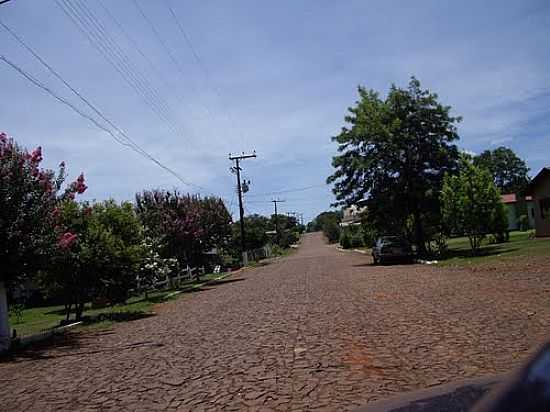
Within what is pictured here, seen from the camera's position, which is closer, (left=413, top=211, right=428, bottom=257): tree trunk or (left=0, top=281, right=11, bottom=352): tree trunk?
(left=0, top=281, right=11, bottom=352): tree trunk

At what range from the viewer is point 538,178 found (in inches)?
1391

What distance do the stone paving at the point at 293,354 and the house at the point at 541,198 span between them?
2162cm

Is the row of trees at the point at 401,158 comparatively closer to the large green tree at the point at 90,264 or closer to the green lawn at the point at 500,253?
the green lawn at the point at 500,253

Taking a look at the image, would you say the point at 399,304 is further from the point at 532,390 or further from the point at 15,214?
the point at 532,390

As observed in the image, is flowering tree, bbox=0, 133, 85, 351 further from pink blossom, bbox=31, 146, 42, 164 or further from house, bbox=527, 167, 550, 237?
house, bbox=527, 167, 550, 237

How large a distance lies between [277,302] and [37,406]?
31.8 ft

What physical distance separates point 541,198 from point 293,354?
3179cm

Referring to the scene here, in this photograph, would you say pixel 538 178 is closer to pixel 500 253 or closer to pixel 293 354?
pixel 500 253

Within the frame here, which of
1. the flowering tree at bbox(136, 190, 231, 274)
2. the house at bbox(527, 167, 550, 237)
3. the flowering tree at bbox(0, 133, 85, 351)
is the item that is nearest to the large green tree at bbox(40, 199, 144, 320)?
the flowering tree at bbox(0, 133, 85, 351)

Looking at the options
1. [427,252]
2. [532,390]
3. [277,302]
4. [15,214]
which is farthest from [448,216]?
[532,390]

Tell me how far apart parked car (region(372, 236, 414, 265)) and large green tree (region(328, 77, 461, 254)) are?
283 cm

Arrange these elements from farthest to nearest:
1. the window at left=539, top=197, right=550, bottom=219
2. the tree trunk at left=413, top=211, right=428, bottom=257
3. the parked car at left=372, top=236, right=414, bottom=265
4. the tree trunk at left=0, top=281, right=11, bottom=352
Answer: the window at left=539, top=197, right=550, bottom=219, the tree trunk at left=413, top=211, right=428, bottom=257, the parked car at left=372, top=236, right=414, bottom=265, the tree trunk at left=0, top=281, right=11, bottom=352

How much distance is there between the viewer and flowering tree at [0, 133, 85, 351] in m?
13.0

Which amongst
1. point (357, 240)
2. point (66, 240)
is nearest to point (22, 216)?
point (66, 240)
